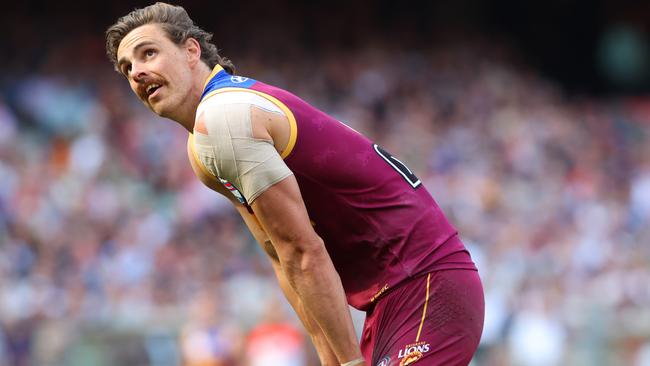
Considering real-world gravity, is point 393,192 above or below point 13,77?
below

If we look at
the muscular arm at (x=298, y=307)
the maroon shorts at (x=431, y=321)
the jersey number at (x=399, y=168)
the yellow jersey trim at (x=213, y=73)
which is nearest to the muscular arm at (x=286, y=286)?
the muscular arm at (x=298, y=307)

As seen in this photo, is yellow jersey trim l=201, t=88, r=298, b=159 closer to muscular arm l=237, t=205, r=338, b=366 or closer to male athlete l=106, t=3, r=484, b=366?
male athlete l=106, t=3, r=484, b=366

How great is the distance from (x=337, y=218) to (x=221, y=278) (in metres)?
7.46

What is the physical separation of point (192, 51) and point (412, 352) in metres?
1.49

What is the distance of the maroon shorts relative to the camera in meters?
4.23

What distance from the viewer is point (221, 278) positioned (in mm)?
11656

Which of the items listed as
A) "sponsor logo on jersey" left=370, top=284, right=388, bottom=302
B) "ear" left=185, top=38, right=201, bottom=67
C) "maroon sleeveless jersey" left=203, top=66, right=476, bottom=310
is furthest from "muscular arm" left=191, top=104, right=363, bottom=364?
"ear" left=185, top=38, right=201, bottom=67

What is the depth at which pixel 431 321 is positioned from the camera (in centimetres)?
427

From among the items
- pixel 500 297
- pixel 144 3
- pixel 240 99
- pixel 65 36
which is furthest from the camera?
pixel 144 3

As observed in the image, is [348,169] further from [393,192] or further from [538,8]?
[538,8]

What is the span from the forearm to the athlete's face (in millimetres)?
805

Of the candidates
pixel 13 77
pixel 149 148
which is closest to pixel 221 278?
pixel 149 148

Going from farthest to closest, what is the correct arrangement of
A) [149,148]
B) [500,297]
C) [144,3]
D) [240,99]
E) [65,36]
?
[144,3] → [65,36] → [149,148] → [500,297] → [240,99]

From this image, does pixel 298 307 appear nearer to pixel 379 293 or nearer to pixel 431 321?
pixel 379 293
